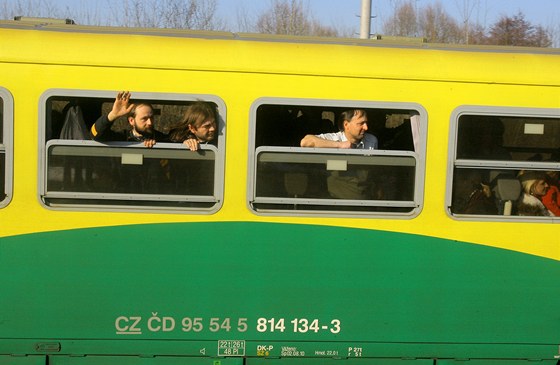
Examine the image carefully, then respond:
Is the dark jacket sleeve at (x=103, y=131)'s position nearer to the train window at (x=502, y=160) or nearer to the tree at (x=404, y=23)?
the train window at (x=502, y=160)

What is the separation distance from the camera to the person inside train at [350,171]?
6102 mm

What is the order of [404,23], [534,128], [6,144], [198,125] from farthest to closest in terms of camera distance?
[404,23], [534,128], [198,125], [6,144]

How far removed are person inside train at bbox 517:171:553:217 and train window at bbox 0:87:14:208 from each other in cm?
391

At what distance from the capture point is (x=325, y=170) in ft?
20.0

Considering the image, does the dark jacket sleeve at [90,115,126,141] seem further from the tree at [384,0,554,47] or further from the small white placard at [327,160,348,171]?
the tree at [384,0,554,47]

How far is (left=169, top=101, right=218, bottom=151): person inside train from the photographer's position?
601cm

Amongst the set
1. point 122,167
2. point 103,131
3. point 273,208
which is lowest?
point 273,208

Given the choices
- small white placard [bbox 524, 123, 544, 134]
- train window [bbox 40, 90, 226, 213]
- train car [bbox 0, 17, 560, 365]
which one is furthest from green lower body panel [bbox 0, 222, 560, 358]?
small white placard [bbox 524, 123, 544, 134]

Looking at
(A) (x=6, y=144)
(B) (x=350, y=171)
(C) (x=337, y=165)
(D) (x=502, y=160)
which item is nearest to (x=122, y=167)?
(A) (x=6, y=144)

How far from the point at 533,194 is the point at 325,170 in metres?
1.68

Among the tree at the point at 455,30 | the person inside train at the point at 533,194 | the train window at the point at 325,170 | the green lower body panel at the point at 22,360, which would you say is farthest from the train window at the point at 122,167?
the tree at the point at 455,30

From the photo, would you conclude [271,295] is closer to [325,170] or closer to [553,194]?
[325,170]

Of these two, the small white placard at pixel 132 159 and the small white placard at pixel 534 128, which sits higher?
the small white placard at pixel 534 128

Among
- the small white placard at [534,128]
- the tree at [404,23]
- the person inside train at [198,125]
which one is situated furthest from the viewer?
the tree at [404,23]
